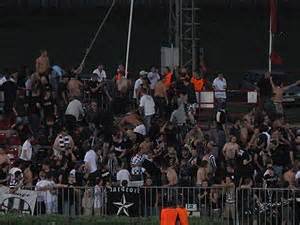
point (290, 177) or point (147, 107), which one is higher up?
point (147, 107)

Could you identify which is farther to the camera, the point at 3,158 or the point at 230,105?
the point at 230,105

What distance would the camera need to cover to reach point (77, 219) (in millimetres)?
19969

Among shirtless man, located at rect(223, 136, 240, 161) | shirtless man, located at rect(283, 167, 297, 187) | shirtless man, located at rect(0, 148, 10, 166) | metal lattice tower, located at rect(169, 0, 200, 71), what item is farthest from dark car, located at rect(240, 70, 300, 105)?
shirtless man, located at rect(283, 167, 297, 187)

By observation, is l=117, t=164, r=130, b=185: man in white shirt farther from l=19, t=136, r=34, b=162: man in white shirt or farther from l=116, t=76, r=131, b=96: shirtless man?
l=116, t=76, r=131, b=96: shirtless man

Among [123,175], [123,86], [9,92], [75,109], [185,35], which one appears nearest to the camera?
[123,175]

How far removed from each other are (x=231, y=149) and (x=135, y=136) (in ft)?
8.66

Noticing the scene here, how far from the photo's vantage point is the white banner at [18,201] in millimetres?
20609

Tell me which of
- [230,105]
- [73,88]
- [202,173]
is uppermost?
[230,105]

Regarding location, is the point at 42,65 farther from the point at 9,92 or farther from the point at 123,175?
the point at 123,175

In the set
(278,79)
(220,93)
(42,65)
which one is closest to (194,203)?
(42,65)

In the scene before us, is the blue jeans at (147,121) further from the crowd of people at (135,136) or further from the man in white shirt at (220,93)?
the man in white shirt at (220,93)

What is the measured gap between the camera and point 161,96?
27.2 metres

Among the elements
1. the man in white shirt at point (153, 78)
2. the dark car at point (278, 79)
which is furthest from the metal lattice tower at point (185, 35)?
the dark car at point (278, 79)

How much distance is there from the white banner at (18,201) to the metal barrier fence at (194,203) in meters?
0.02
